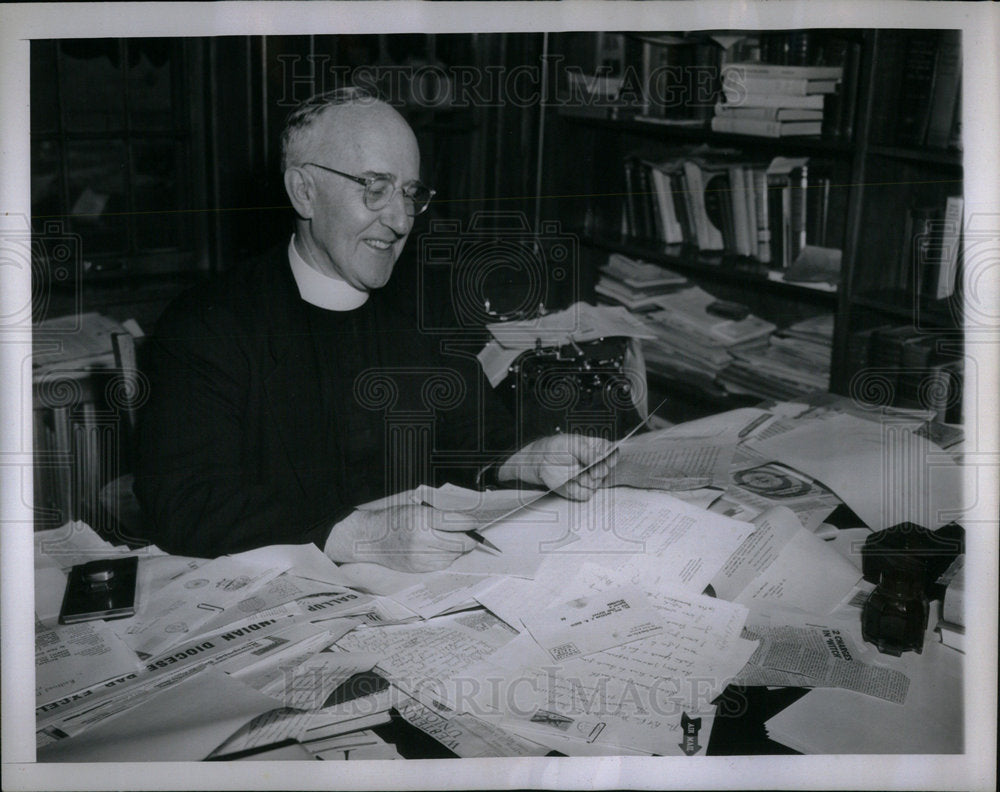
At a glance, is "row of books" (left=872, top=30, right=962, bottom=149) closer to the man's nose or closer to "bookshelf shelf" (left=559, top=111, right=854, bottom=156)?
"bookshelf shelf" (left=559, top=111, right=854, bottom=156)

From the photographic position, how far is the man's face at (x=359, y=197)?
4.63 feet

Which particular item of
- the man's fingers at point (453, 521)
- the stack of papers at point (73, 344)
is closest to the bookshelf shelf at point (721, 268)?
the man's fingers at point (453, 521)

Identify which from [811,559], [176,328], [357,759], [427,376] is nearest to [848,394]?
[811,559]

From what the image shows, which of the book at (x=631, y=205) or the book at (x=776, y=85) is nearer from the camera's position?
the book at (x=776, y=85)

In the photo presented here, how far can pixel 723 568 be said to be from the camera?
1368mm

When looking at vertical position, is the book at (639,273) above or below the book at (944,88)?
below

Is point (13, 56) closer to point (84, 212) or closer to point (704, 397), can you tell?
point (84, 212)

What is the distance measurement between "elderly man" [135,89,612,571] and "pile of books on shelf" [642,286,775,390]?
1.00 ft

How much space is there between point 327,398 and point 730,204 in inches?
38.1

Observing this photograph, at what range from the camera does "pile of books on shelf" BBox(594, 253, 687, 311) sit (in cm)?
179

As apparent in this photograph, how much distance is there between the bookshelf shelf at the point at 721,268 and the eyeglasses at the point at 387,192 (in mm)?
510

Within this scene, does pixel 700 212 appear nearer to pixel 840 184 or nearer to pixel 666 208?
pixel 666 208

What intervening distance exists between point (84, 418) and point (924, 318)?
1371mm

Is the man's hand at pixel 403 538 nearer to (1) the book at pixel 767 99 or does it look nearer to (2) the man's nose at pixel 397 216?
(2) the man's nose at pixel 397 216
